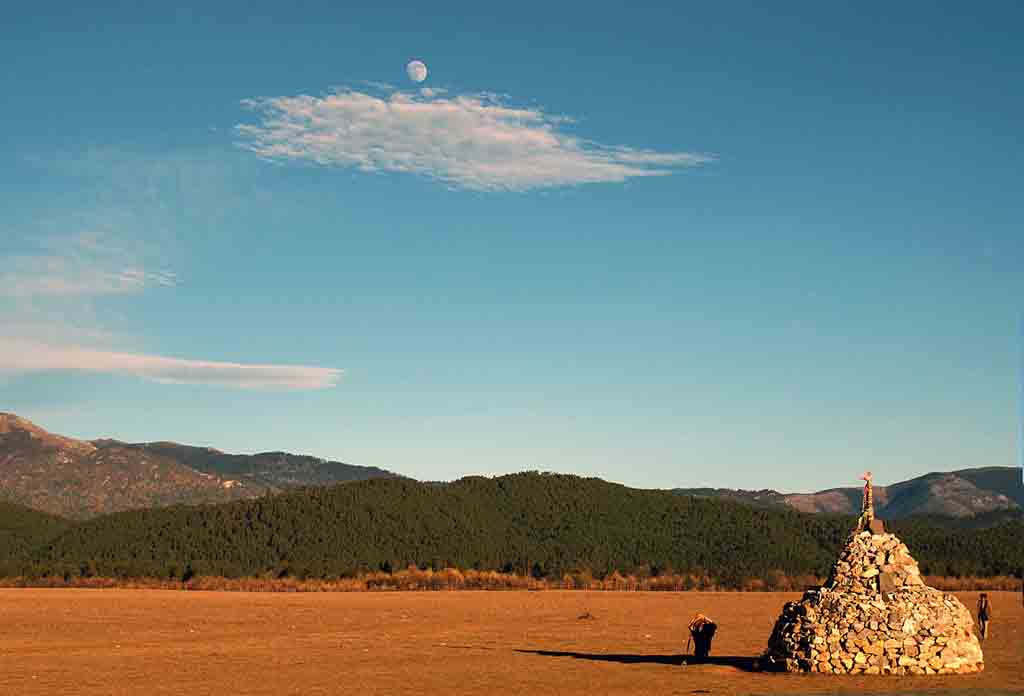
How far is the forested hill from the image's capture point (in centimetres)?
12344

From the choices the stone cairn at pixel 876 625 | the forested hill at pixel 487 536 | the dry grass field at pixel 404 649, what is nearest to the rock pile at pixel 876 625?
the stone cairn at pixel 876 625

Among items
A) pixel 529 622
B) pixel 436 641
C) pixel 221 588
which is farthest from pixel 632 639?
pixel 221 588

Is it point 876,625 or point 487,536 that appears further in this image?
point 487,536

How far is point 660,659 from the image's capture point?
130 feet

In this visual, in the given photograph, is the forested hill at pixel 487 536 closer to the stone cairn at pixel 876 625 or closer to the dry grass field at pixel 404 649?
the dry grass field at pixel 404 649

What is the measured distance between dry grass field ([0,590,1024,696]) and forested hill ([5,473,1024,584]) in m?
44.4

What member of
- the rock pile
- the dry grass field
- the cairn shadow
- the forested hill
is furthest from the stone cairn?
the forested hill

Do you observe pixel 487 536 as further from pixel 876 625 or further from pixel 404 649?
pixel 876 625

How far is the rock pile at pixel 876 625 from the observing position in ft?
109

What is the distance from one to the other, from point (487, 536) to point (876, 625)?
10422cm

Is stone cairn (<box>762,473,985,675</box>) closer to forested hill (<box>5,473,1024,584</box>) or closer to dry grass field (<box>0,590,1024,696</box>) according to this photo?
dry grass field (<box>0,590,1024,696</box>)

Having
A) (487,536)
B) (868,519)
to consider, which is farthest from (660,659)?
(487,536)

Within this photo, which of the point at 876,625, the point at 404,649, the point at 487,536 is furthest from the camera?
the point at 487,536

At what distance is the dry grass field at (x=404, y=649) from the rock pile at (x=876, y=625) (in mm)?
823
